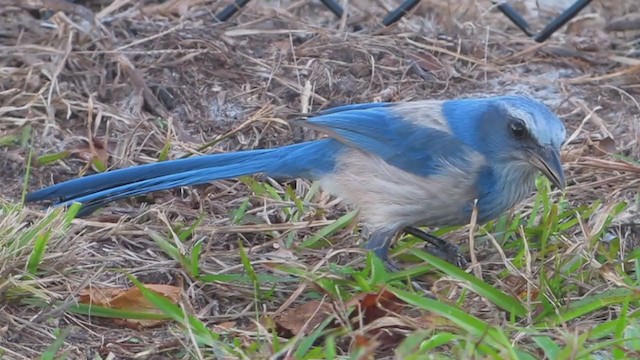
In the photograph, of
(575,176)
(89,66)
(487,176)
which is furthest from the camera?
(89,66)

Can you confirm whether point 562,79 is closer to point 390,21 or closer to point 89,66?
point 390,21

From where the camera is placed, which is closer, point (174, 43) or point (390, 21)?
point (174, 43)

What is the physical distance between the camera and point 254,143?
5.03 m

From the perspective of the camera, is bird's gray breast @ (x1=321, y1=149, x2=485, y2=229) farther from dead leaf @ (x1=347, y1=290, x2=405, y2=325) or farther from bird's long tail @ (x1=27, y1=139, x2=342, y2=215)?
dead leaf @ (x1=347, y1=290, x2=405, y2=325)

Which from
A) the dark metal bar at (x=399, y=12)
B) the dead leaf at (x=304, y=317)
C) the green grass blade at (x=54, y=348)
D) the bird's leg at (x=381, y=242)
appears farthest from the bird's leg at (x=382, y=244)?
the dark metal bar at (x=399, y=12)

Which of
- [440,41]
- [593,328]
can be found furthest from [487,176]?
[440,41]

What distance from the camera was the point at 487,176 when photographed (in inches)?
161

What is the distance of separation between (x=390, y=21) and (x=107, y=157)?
5.84 feet

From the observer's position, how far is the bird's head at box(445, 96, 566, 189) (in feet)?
13.0

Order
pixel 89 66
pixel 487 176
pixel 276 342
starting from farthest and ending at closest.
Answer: pixel 89 66 → pixel 487 176 → pixel 276 342

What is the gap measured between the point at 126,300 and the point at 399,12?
2700 mm

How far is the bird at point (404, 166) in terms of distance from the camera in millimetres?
4062

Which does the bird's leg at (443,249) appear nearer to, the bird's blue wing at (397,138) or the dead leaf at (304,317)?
the bird's blue wing at (397,138)

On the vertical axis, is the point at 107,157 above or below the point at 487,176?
below
